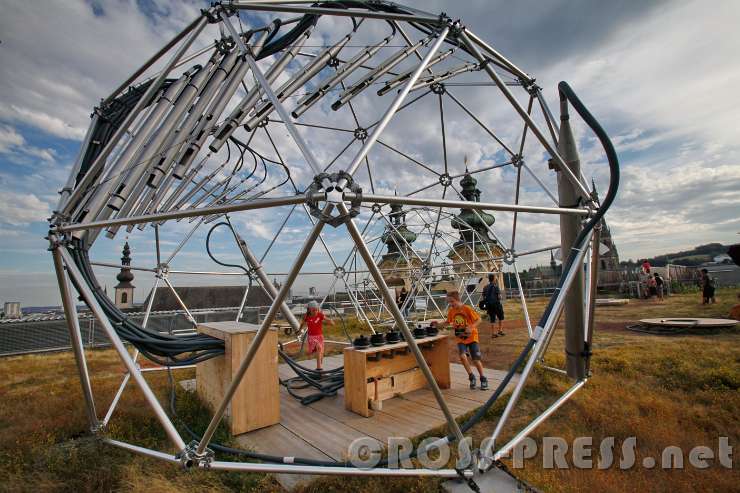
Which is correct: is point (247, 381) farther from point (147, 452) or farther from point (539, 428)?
point (539, 428)

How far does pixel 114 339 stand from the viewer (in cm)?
431

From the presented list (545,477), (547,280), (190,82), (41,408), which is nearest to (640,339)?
(545,477)

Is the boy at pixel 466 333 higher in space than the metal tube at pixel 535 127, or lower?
lower

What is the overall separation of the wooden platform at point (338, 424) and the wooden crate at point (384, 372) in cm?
18

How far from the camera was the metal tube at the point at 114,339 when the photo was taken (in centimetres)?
415

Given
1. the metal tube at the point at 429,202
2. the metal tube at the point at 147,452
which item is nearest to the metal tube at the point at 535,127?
the metal tube at the point at 429,202

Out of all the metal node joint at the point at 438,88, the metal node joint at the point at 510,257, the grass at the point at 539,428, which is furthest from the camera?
the metal node joint at the point at 510,257

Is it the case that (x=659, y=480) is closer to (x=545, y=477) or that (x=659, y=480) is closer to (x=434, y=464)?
(x=545, y=477)

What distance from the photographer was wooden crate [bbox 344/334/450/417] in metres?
6.89

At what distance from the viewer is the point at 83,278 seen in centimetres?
479

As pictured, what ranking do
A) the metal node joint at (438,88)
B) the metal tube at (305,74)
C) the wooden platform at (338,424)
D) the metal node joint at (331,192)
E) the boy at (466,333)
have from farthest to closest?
1. the metal node joint at (438,88)
2. the metal tube at (305,74)
3. the boy at (466,333)
4. the wooden platform at (338,424)
5. the metal node joint at (331,192)

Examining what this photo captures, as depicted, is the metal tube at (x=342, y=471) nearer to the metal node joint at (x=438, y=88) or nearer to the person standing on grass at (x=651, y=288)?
the metal node joint at (x=438, y=88)

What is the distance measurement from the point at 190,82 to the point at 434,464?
7000mm

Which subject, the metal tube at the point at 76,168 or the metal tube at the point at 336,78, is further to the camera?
the metal tube at the point at 336,78
